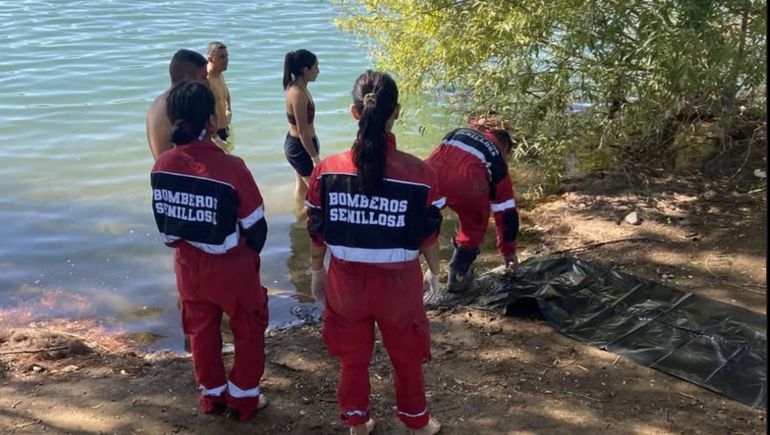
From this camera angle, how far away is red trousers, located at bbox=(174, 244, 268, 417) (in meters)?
3.65

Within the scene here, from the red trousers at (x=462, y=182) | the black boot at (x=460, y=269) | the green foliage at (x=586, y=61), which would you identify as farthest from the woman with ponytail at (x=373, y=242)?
the green foliage at (x=586, y=61)

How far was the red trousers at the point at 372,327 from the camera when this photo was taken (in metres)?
3.36

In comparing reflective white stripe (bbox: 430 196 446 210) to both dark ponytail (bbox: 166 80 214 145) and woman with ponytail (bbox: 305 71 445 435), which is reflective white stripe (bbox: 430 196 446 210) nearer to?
woman with ponytail (bbox: 305 71 445 435)

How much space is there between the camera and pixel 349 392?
355 cm

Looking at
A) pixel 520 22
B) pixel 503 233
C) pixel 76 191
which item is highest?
pixel 520 22

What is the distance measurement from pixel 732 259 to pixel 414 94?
3858mm

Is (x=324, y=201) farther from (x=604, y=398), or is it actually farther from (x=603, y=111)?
(x=603, y=111)

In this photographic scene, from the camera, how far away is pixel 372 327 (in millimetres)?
3502

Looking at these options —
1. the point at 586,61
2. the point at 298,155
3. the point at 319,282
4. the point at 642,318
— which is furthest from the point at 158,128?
the point at 586,61

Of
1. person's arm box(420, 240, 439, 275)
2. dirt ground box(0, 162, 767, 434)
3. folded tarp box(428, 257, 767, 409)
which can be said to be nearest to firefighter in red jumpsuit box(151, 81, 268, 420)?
dirt ground box(0, 162, 767, 434)

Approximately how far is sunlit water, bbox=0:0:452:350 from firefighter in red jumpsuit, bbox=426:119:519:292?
5.19 feet

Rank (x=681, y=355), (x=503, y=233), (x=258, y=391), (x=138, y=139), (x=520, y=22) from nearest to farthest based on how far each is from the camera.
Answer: (x=258, y=391)
(x=681, y=355)
(x=503, y=233)
(x=520, y=22)
(x=138, y=139)

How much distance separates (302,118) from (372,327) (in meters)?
3.23

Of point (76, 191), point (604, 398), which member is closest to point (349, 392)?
point (604, 398)
